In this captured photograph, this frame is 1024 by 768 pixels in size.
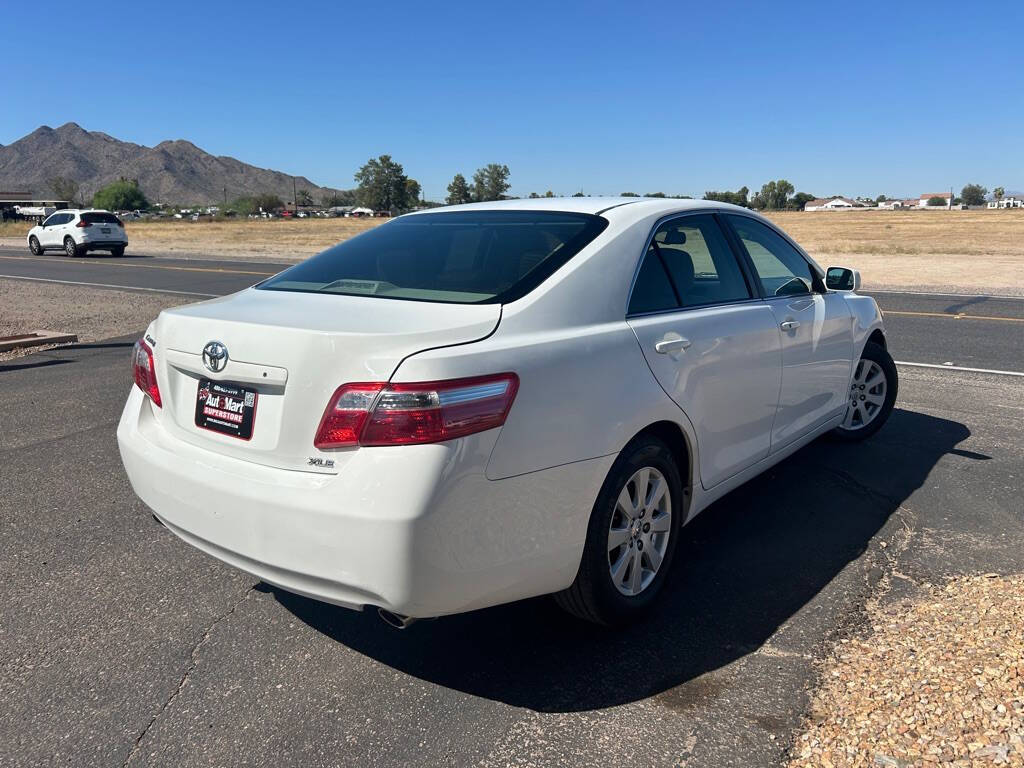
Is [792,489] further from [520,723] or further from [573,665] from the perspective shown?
[520,723]

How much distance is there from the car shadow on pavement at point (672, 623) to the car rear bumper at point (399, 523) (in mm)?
393

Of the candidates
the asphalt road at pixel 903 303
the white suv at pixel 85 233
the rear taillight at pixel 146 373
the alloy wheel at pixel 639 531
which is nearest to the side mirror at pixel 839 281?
the alloy wheel at pixel 639 531

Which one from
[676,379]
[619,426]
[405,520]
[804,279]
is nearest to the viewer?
[405,520]

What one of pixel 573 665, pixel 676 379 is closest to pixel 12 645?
pixel 573 665

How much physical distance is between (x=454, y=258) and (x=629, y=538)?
1.35 meters

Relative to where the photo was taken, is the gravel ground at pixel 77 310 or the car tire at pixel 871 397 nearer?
the car tire at pixel 871 397

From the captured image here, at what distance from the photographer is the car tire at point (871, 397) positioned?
5785 mm

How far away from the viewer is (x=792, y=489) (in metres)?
4.96

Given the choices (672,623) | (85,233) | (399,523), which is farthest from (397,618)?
(85,233)

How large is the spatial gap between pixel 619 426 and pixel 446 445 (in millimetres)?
774

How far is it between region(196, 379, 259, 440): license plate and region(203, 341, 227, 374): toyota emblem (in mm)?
64

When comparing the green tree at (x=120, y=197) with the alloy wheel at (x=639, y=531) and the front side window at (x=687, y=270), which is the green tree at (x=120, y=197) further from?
the alloy wheel at (x=639, y=531)

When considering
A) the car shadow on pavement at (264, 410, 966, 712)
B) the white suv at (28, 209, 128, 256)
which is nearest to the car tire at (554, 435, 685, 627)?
the car shadow on pavement at (264, 410, 966, 712)

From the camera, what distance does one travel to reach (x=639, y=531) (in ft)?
10.9
